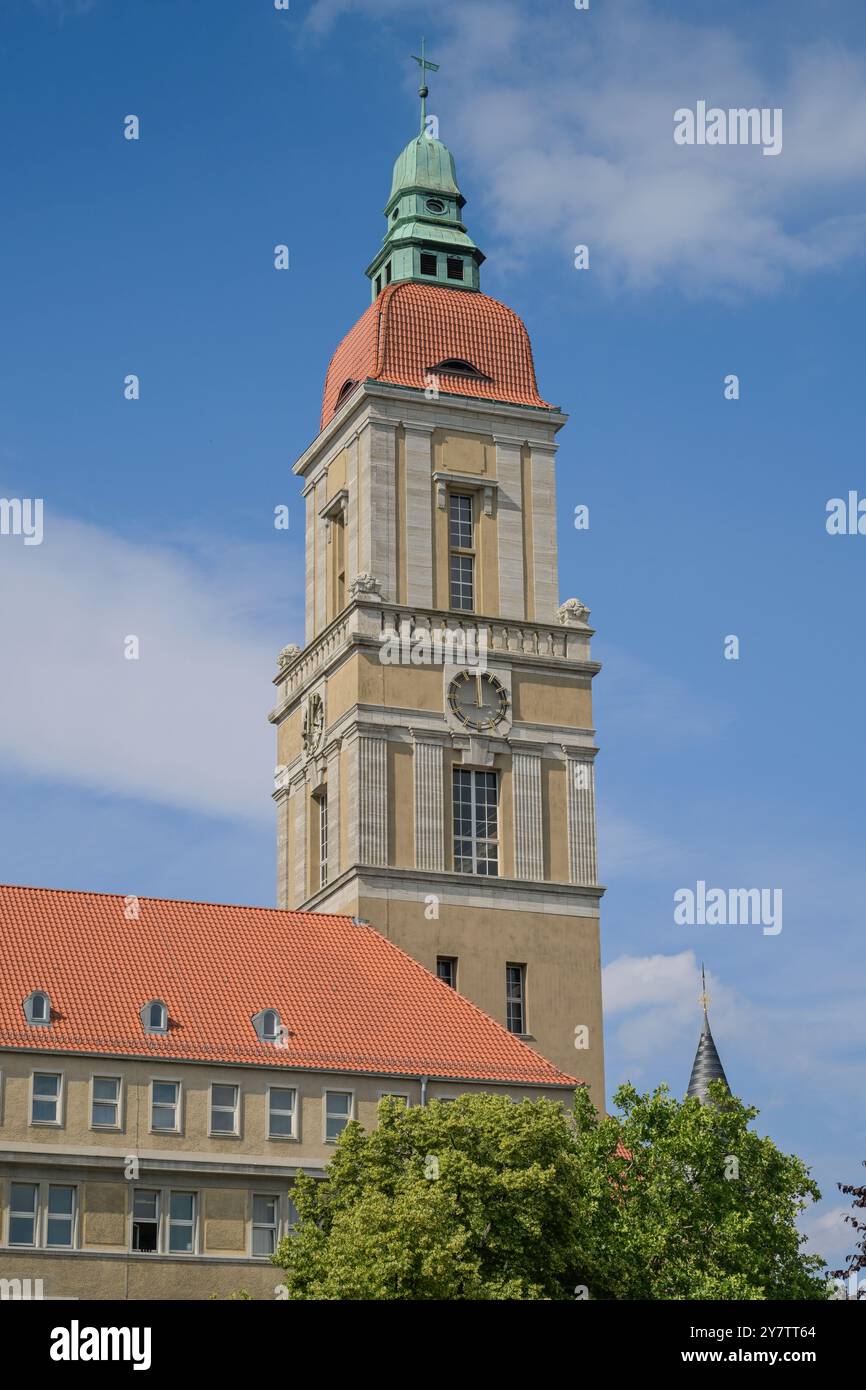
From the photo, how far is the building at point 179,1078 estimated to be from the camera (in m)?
51.4

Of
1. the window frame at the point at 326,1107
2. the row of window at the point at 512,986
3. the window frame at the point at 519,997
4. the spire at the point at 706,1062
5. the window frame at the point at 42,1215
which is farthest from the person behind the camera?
the spire at the point at 706,1062

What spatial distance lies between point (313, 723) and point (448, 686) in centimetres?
526

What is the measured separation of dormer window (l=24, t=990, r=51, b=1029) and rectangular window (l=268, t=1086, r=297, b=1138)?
583cm

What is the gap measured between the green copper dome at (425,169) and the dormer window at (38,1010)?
38539 mm

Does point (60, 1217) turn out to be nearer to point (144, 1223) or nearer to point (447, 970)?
point (144, 1223)

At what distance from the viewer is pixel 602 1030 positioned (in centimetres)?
6744

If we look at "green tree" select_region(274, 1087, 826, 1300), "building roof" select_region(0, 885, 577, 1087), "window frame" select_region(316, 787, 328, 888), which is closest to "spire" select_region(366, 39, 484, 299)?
"window frame" select_region(316, 787, 328, 888)

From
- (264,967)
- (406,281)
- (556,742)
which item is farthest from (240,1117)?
(406,281)

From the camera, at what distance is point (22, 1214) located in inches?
2010

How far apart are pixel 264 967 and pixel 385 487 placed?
1925 centimetres

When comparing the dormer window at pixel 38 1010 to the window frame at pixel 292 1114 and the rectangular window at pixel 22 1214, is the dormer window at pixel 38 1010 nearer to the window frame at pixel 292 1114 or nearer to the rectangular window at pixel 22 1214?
the rectangular window at pixel 22 1214

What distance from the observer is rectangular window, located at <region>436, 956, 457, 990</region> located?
66438 mm

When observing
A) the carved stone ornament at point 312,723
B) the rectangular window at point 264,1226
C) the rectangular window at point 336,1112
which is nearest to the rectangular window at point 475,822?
the carved stone ornament at point 312,723

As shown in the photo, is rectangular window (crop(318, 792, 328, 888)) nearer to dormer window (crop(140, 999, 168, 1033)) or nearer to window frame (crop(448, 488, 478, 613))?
window frame (crop(448, 488, 478, 613))
